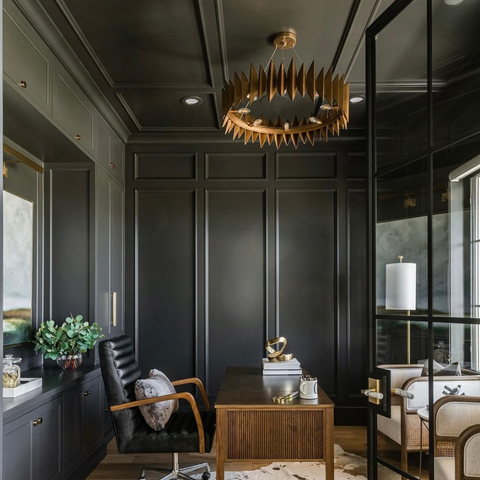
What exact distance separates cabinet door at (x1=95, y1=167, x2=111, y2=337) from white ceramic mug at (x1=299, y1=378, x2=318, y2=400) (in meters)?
1.95

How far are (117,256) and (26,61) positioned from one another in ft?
7.70

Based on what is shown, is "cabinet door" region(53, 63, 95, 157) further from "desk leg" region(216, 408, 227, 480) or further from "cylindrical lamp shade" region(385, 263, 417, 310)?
"cylindrical lamp shade" region(385, 263, 417, 310)

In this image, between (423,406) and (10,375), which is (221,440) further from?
(423,406)

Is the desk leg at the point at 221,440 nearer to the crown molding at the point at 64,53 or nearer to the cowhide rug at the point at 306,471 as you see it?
the cowhide rug at the point at 306,471

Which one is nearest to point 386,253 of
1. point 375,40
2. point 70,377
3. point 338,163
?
point 375,40

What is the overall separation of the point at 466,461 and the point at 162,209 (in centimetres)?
408

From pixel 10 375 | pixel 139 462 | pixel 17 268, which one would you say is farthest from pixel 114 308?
pixel 10 375

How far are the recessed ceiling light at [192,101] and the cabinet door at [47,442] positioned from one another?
248cm

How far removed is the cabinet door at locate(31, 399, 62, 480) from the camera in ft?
9.61

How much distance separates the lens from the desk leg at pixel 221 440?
284 cm

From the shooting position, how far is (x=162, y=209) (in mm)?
5234

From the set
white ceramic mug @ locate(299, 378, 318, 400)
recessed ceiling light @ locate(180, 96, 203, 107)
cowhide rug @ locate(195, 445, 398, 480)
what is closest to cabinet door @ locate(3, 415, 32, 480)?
cowhide rug @ locate(195, 445, 398, 480)

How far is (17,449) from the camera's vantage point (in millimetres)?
2719

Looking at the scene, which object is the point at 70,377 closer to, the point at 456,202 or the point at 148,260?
the point at 148,260
